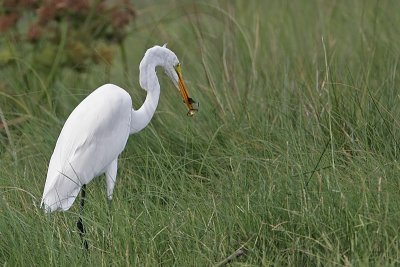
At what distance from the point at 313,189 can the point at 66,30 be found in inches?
109

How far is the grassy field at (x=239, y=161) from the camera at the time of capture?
3.74m

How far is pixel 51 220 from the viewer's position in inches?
164

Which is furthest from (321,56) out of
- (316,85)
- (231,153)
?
(231,153)

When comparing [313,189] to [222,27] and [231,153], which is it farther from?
[222,27]

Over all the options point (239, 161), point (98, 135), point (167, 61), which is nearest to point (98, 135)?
point (98, 135)

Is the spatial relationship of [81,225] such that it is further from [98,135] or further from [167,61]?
[167,61]

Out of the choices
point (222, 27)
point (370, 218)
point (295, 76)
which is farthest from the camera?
point (222, 27)

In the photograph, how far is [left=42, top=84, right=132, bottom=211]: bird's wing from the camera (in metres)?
4.46

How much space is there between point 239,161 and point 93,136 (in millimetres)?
643

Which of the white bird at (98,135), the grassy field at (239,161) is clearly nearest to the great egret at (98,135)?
the white bird at (98,135)

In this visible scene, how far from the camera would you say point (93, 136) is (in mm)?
4512

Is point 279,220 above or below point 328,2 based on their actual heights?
above

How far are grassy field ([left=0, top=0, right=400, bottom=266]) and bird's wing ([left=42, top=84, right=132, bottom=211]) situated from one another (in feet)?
0.48

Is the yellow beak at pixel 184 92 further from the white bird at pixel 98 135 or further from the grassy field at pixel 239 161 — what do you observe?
the grassy field at pixel 239 161
